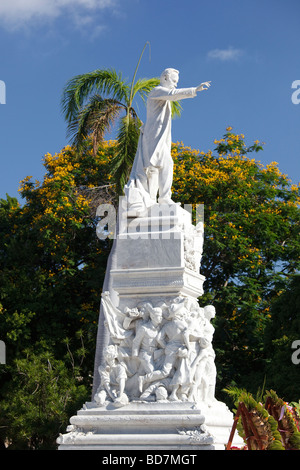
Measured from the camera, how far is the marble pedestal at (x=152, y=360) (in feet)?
27.9

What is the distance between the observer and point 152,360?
358 inches

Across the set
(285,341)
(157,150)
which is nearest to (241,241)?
(285,341)

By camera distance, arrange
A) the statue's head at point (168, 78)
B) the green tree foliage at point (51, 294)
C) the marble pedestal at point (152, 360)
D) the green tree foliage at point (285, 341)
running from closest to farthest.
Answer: the marble pedestal at point (152, 360), the statue's head at point (168, 78), the green tree foliage at point (285, 341), the green tree foliage at point (51, 294)

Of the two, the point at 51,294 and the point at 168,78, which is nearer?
the point at 168,78

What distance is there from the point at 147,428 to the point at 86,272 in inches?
478

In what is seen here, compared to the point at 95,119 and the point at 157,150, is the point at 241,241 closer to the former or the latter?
the point at 95,119

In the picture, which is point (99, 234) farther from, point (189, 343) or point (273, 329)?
point (189, 343)

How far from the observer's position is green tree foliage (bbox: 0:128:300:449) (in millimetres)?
18469

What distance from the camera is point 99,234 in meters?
20.8

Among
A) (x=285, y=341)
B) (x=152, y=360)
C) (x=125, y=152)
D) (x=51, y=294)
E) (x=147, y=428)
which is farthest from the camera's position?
(x=51, y=294)

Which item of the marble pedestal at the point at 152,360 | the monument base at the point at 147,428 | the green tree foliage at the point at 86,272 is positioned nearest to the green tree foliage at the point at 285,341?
the green tree foliage at the point at 86,272

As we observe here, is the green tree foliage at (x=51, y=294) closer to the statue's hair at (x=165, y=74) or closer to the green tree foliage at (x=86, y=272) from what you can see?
the green tree foliage at (x=86, y=272)

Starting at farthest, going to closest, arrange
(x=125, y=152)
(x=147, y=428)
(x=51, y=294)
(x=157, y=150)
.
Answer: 1. (x=51, y=294)
2. (x=125, y=152)
3. (x=157, y=150)
4. (x=147, y=428)
